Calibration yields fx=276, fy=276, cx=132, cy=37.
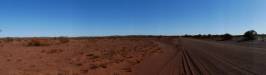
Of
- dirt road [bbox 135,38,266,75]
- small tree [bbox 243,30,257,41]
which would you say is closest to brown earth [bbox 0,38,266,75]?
dirt road [bbox 135,38,266,75]

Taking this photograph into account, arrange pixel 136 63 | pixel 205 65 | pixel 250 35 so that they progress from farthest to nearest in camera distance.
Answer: pixel 250 35 → pixel 136 63 → pixel 205 65

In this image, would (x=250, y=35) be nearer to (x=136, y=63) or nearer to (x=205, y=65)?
(x=136, y=63)

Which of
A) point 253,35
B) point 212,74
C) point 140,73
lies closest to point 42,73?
point 140,73

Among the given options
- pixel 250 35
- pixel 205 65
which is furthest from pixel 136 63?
pixel 250 35

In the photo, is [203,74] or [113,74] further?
[113,74]

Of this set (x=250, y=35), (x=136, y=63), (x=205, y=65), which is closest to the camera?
(x=205, y=65)

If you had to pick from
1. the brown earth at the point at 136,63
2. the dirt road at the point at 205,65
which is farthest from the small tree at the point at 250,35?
the dirt road at the point at 205,65

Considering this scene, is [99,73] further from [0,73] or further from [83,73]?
[0,73]

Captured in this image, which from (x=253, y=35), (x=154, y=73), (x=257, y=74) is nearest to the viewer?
(x=257, y=74)

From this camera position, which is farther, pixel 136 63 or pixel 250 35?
pixel 250 35

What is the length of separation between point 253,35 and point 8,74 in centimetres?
7321

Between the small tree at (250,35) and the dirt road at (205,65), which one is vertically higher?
the small tree at (250,35)

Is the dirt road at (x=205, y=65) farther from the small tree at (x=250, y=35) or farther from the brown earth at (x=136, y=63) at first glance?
the small tree at (x=250, y=35)

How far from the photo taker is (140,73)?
35.1 ft
